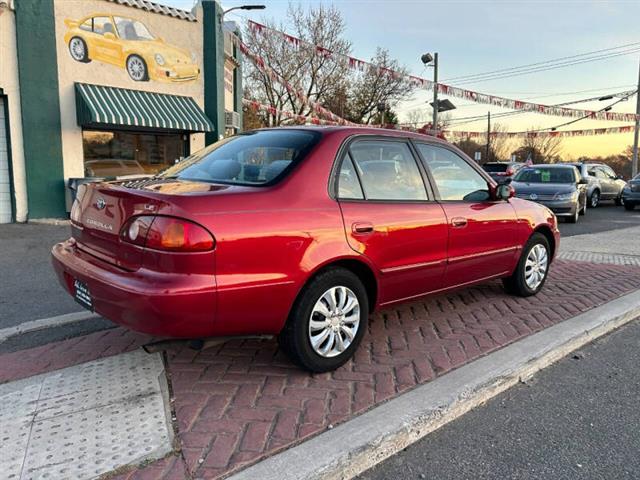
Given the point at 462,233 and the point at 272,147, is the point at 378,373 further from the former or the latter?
the point at 272,147

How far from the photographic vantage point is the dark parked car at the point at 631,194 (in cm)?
1709

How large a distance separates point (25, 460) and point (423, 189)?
310 centimetres

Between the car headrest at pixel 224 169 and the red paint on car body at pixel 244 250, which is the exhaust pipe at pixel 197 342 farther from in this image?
the car headrest at pixel 224 169

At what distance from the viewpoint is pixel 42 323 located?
171 inches

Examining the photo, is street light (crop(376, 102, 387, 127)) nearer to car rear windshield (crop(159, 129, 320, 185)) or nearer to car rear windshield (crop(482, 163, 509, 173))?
car rear windshield (crop(482, 163, 509, 173))

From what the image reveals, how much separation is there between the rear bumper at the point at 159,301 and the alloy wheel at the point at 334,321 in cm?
72

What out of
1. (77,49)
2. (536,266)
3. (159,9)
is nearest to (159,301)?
(536,266)

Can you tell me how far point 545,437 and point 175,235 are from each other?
2.28 meters

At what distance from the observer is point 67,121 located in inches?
441

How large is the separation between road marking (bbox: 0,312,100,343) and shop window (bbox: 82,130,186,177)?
306 inches

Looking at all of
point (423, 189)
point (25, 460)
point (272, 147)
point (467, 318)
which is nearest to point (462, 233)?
point (423, 189)

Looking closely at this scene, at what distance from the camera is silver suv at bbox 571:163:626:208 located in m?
17.7

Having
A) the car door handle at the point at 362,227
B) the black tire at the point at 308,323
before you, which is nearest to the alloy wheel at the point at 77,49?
the car door handle at the point at 362,227

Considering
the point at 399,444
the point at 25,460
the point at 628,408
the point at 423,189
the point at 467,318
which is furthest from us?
the point at 467,318
